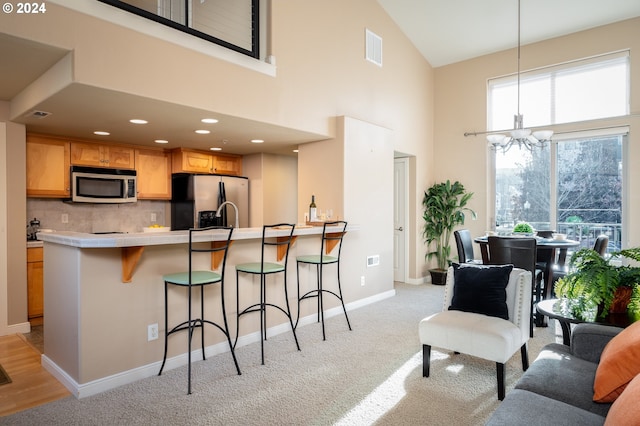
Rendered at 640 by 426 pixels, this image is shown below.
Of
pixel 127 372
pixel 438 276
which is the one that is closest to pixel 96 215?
pixel 127 372

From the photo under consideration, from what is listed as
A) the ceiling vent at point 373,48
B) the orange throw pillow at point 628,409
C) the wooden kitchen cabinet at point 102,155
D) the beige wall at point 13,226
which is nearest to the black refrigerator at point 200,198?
the wooden kitchen cabinet at point 102,155

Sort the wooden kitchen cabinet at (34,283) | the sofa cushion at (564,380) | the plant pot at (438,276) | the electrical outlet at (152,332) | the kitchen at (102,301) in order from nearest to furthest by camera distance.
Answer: the sofa cushion at (564,380), the kitchen at (102,301), the electrical outlet at (152,332), the wooden kitchen cabinet at (34,283), the plant pot at (438,276)

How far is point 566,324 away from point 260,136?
3656 mm

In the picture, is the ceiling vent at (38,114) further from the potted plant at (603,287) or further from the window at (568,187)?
the window at (568,187)

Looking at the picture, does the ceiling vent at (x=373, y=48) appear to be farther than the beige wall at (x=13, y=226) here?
Yes

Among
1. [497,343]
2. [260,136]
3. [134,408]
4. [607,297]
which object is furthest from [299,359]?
[260,136]

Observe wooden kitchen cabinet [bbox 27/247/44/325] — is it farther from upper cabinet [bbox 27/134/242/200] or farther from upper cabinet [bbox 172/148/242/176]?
upper cabinet [bbox 172/148/242/176]

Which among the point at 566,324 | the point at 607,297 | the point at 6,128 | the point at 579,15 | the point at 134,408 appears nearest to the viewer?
the point at 607,297

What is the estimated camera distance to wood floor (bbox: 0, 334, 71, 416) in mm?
2654

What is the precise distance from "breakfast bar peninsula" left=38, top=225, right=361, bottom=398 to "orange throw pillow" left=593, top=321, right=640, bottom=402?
253cm

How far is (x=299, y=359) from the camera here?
11.1 ft

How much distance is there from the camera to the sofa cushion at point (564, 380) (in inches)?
69.9

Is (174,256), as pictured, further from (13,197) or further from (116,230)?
(116,230)

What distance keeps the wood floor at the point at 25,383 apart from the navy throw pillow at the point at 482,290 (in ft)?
9.81
